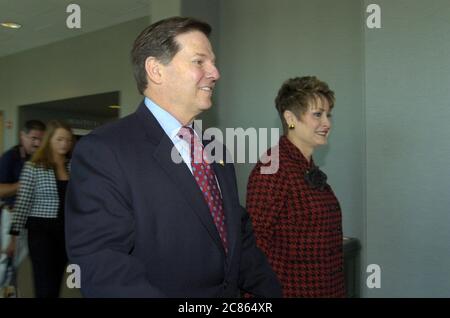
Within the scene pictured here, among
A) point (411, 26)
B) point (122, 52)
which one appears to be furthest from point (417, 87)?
point (122, 52)

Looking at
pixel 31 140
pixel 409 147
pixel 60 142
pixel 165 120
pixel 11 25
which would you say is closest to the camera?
pixel 165 120

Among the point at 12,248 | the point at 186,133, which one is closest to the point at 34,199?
the point at 12,248

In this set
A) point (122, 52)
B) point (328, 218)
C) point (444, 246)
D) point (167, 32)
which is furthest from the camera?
point (122, 52)

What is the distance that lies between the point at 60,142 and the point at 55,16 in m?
2.31

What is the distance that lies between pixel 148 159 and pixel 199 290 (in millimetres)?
336

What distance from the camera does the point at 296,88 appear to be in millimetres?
1823

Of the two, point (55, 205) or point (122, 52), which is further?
point (122, 52)

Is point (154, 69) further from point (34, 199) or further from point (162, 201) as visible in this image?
point (34, 199)

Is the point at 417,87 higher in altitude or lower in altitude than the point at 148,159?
higher

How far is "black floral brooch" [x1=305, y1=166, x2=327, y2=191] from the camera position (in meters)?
1.65

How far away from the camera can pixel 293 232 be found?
1561mm

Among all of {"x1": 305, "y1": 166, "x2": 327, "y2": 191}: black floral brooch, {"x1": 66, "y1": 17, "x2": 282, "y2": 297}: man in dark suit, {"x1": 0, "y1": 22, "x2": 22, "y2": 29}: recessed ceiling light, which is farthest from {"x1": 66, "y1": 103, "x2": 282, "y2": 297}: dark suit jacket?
{"x1": 0, "y1": 22, "x2": 22, "y2": 29}: recessed ceiling light

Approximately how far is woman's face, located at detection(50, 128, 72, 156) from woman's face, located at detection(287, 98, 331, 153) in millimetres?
1627

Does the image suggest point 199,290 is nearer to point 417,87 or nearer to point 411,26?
point 417,87
